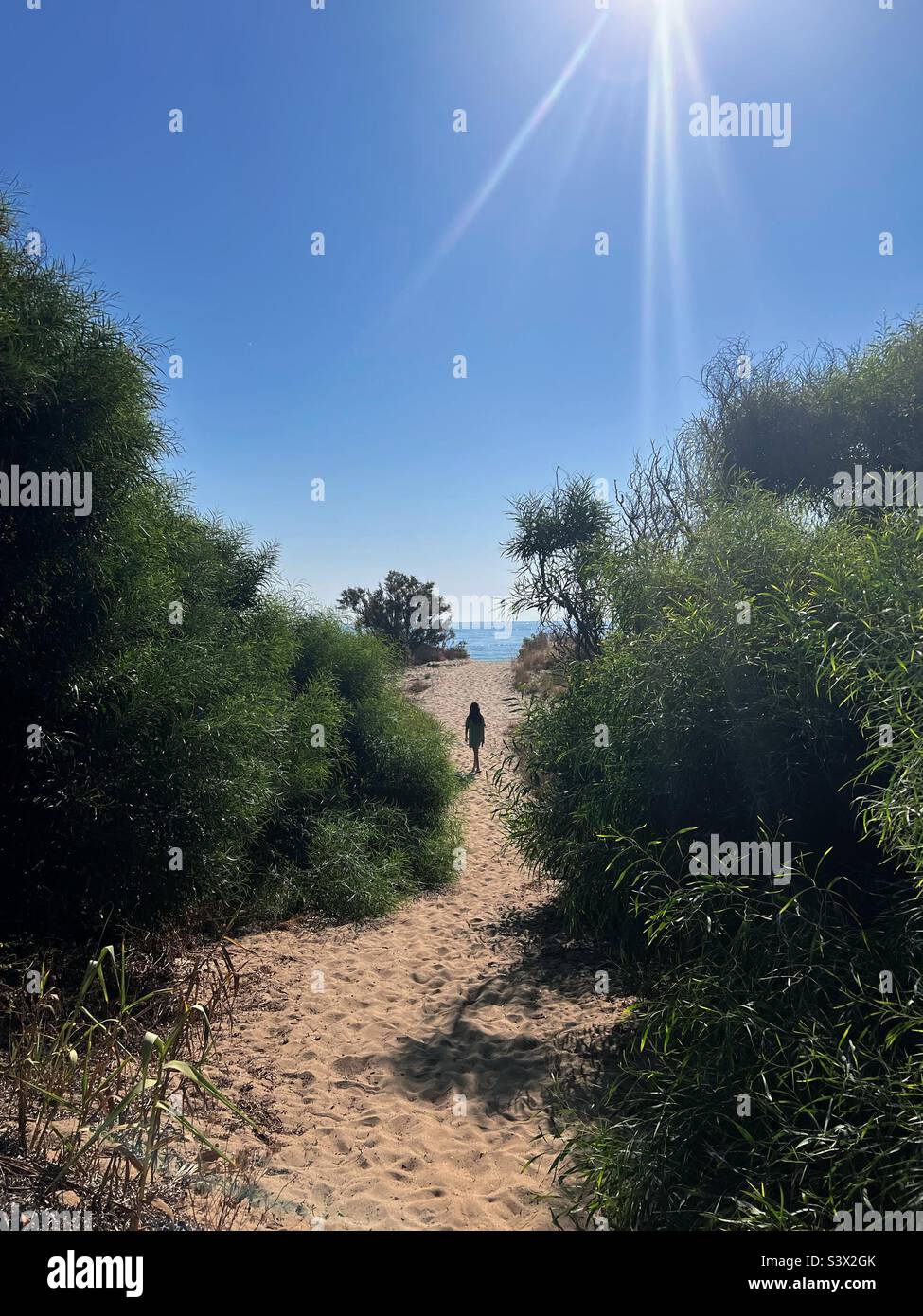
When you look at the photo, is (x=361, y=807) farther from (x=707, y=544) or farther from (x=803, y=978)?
(x=803, y=978)

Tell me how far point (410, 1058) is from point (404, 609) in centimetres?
3427

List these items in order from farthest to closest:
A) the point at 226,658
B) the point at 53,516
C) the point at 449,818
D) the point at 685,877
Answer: the point at 449,818
the point at 226,658
the point at 53,516
the point at 685,877

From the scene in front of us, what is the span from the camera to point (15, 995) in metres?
3.96

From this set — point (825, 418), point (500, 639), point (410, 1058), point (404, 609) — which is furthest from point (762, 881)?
point (500, 639)

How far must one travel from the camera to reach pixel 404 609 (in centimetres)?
3862

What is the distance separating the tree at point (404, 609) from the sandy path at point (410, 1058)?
2953 centimetres

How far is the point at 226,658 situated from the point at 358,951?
3.06 m

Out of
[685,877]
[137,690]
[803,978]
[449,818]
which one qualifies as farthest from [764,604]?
[449,818]

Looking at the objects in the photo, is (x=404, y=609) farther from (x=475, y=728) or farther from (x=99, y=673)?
(x=99, y=673)

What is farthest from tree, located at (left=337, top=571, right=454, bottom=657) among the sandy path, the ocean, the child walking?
the sandy path

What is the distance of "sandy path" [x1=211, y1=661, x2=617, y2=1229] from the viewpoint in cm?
333

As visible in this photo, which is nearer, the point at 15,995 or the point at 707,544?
the point at 15,995

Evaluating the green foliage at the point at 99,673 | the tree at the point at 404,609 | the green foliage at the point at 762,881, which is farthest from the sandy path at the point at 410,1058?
the tree at the point at 404,609

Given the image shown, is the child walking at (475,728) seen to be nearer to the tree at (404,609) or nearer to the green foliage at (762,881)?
the green foliage at (762,881)
